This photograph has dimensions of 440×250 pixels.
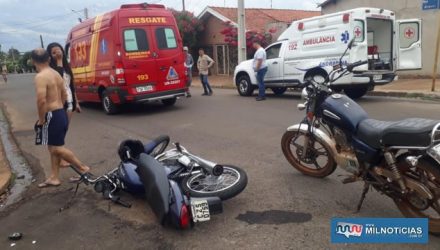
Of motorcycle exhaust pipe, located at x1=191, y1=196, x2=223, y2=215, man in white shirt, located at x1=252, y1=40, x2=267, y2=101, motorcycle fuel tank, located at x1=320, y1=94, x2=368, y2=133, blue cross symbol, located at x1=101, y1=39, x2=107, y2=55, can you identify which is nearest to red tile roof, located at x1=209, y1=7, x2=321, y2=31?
man in white shirt, located at x1=252, y1=40, x2=267, y2=101

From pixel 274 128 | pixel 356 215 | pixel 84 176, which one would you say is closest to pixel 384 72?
pixel 274 128

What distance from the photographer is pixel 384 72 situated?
1069 cm

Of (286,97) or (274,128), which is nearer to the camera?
(274,128)

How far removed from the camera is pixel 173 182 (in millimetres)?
3742

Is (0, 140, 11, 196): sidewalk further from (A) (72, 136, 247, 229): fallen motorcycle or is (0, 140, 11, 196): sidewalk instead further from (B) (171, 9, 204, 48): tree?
(B) (171, 9, 204, 48): tree

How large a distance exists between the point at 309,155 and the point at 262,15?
23.5 metres

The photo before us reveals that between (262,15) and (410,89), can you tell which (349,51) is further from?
(262,15)

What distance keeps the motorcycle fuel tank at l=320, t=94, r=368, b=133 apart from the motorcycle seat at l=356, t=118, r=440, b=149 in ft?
0.48

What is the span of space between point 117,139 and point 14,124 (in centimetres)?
451

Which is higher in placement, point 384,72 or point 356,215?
point 384,72

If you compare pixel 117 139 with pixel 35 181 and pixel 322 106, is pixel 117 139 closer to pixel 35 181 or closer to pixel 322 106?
pixel 35 181

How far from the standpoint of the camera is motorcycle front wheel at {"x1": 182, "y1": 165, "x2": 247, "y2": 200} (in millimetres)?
3939

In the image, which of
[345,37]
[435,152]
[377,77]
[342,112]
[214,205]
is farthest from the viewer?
[377,77]

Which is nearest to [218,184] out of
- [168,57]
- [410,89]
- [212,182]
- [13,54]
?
[212,182]
